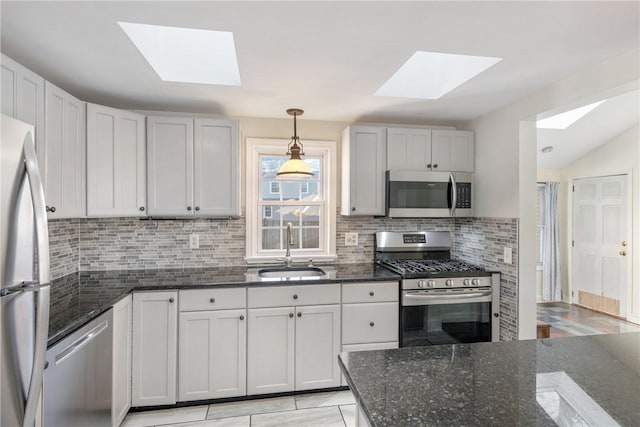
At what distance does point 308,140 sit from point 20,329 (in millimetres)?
2504

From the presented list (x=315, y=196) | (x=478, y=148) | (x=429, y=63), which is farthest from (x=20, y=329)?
(x=478, y=148)

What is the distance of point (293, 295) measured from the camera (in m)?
2.50

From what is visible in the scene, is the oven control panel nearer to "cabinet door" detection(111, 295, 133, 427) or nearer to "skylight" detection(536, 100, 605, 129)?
"cabinet door" detection(111, 295, 133, 427)

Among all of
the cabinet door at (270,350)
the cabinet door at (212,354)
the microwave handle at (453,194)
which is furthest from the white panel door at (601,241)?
the cabinet door at (212,354)

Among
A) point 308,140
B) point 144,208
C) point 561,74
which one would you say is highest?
point 561,74

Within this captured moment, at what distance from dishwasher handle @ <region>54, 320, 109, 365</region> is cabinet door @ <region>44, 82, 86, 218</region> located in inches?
27.4

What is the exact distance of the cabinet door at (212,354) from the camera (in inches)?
93.7

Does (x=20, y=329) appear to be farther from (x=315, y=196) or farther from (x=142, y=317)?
(x=315, y=196)

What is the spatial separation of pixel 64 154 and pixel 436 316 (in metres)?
2.82

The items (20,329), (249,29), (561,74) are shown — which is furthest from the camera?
(561,74)

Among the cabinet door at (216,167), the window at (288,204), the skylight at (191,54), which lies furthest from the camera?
the window at (288,204)

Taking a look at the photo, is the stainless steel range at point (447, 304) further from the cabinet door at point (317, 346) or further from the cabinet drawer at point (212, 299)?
the cabinet drawer at point (212, 299)

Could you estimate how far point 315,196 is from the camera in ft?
10.9

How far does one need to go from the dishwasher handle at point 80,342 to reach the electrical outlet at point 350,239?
2014 mm
